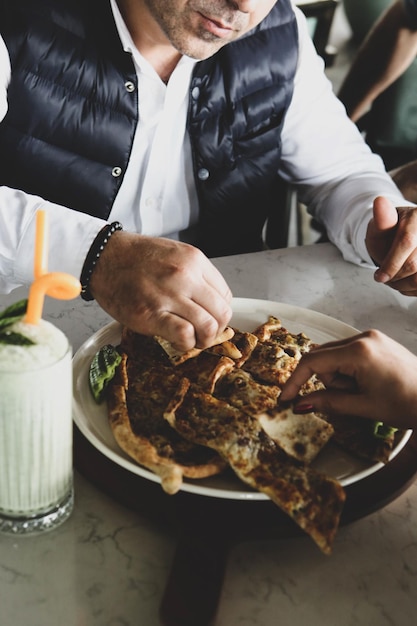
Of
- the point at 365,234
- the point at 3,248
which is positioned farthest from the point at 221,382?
the point at 365,234

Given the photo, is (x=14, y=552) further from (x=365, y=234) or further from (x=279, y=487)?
(x=365, y=234)

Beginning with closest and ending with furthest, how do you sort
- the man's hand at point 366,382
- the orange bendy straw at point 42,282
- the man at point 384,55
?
the orange bendy straw at point 42,282 < the man's hand at point 366,382 < the man at point 384,55

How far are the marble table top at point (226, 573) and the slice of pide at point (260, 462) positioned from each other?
0.24 feet

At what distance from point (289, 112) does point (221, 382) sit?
114 centimetres

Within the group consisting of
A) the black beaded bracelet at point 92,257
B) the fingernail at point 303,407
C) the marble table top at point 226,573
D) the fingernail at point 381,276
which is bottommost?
the marble table top at point 226,573

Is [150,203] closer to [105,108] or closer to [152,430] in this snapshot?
[105,108]

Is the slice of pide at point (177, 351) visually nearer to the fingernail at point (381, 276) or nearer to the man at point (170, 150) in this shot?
the man at point (170, 150)

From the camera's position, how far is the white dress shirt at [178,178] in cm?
126

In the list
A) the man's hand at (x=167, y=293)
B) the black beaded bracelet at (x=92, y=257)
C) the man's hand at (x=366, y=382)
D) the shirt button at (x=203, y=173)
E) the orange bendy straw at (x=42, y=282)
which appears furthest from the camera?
the shirt button at (x=203, y=173)

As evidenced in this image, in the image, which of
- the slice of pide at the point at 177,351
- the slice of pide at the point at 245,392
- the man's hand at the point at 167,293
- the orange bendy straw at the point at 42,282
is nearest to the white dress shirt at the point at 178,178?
the man's hand at the point at 167,293

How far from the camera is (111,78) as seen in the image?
1544mm

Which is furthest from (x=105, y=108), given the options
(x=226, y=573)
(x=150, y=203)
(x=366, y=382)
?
(x=226, y=573)

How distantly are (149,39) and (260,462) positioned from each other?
1164 mm

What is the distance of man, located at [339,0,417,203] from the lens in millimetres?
2545
